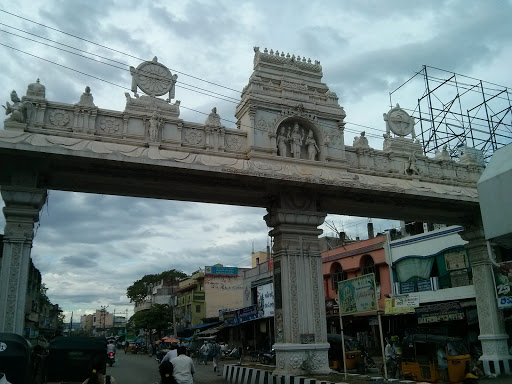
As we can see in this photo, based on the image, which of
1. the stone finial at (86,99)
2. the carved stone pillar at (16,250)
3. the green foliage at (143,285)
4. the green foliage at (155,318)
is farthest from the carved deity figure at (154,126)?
the green foliage at (143,285)

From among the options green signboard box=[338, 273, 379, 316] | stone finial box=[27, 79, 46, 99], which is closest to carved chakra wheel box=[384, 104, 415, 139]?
green signboard box=[338, 273, 379, 316]

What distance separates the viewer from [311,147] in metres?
15.0

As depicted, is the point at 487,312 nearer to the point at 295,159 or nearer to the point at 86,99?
the point at 295,159

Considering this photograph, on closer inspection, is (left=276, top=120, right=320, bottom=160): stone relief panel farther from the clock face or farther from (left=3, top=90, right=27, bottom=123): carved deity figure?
(left=3, top=90, right=27, bottom=123): carved deity figure

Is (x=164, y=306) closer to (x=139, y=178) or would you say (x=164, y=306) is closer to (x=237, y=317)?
(x=237, y=317)

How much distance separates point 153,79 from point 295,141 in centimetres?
487

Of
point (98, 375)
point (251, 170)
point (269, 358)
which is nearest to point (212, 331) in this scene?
point (269, 358)

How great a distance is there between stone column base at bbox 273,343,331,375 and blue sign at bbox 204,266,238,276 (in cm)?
3612

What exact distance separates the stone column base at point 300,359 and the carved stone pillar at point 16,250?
22.3 ft

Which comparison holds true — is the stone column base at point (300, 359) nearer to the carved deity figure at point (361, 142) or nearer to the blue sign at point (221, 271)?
the carved deity figure at point (361, 142)

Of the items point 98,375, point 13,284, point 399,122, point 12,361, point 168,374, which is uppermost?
point 399,122

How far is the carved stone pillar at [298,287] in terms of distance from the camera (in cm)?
1288

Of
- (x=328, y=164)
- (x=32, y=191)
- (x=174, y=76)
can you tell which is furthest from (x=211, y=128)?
(x=32, y=191)

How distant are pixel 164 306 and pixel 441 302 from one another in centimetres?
3562
